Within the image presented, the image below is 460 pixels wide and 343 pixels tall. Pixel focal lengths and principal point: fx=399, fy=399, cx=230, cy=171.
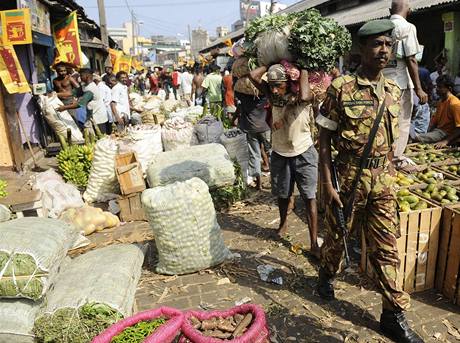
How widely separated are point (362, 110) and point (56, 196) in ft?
15.3

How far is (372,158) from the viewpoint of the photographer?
2986 mm

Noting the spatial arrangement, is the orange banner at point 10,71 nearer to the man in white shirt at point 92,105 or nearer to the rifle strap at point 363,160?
the man in white shirt at point 92,105

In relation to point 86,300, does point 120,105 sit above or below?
above

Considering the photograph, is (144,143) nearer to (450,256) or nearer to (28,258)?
(28,258)

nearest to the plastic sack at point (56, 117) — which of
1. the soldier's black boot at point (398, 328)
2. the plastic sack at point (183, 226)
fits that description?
the plastic sack at point (183, 226)

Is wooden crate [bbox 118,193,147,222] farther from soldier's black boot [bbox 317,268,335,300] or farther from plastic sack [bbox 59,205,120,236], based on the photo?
soldier's black boot [bbox 317,268,335,300]

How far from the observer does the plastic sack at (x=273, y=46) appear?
394 cm

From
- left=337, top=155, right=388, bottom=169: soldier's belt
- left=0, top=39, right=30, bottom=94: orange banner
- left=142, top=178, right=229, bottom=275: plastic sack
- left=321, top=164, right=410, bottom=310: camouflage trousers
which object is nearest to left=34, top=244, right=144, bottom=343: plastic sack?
left=142, top=178, right=229, bottom=275: plastic sack

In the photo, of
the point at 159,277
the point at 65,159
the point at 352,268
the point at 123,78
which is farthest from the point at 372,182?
the point at 123,78

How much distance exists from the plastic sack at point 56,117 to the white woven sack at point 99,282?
607cm

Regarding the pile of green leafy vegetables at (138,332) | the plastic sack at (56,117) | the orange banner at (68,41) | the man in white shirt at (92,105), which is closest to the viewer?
the pile of green leafy vegetables at (138,332)

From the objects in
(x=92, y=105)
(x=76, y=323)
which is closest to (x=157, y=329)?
(x=76, y=323)

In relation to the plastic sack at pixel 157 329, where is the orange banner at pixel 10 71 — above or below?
above

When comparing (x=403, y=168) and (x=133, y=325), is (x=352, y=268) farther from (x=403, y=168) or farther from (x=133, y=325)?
(x=133, y=325)
